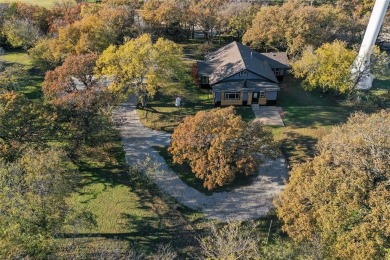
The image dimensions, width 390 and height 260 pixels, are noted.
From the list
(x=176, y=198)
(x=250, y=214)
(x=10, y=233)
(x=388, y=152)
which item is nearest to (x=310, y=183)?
(x=388, y=152)

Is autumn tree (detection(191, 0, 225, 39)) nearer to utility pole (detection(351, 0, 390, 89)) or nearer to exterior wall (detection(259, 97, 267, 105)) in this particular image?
exterior wall (detection(259, 97, 267, 105))

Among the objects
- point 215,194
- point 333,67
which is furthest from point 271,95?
point 215,194

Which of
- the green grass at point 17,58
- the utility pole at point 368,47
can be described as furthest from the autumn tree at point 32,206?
the utility pole at point 368,47

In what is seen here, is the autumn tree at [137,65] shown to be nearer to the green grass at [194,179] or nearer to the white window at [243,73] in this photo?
the white window at [243,73]

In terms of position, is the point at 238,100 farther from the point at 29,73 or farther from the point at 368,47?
the point at 29,73

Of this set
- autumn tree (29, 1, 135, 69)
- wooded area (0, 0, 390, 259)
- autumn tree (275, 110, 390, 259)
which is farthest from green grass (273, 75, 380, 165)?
autumn tree (29, 1, 135, 69)
